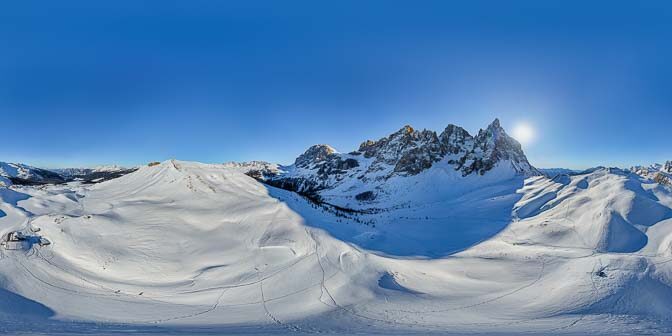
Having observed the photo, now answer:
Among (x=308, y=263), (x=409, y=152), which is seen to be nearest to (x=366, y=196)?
(x=409, y=152)

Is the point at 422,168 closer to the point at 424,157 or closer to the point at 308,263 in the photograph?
the point at 424,157

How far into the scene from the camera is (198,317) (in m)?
14.8

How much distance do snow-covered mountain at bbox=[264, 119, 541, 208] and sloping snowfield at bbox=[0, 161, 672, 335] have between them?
61641 millimetres

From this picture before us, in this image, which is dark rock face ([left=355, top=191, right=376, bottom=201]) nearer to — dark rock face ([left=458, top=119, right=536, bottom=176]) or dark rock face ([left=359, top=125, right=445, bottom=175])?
dark rock face ([left=359, top=125, right=445, bottom=175])

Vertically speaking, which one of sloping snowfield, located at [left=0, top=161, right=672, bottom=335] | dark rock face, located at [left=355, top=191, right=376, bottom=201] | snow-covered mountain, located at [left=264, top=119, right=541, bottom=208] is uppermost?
snow-covered mountain, located at [left=264, top=119, right=541, bottom=208]

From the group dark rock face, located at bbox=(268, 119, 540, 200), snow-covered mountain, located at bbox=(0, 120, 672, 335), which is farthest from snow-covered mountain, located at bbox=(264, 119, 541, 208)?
snow-covered mountain, located at bbox=(0, 120, 672, 335)

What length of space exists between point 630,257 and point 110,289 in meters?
28.8

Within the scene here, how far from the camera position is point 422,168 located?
111688 millimetres

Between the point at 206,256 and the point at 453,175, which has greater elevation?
the point at 453,175

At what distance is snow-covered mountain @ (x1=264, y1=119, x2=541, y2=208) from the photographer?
98000 millimetres

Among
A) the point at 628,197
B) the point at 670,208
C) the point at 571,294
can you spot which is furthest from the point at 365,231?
the point at 670,208

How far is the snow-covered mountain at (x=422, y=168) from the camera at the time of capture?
9800 centimetres

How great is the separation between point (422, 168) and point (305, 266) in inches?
3751

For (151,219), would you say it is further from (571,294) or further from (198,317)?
(571,294)
